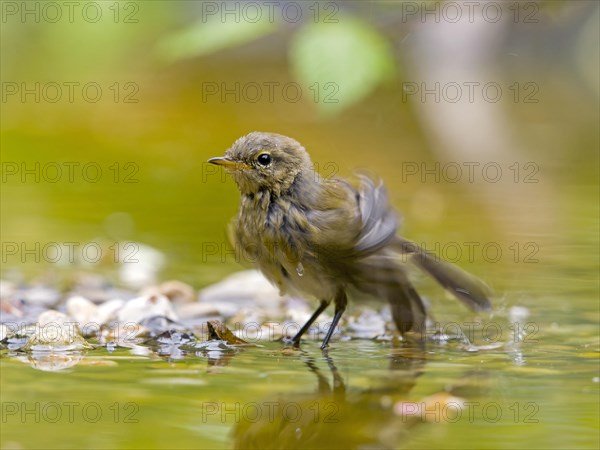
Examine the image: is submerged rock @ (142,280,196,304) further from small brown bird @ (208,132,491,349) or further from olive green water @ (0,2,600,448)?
small brown bird @ (208,132,491,349)

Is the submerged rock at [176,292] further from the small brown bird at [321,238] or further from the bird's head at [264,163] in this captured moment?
the bird's head at [264,163]

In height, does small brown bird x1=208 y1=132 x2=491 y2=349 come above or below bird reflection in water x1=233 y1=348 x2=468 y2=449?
above

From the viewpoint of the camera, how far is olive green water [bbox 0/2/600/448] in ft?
9.93

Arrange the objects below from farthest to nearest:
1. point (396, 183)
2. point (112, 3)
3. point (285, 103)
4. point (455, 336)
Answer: point (285, 103)
point (112, 3)
point (396, 183)
point (455, 336)

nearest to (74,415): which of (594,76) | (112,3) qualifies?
(112,3)

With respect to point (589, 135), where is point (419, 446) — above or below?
below

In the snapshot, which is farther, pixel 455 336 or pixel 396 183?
pixel 396 183

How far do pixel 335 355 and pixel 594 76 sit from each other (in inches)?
350

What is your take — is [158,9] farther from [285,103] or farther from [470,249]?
[470,249]

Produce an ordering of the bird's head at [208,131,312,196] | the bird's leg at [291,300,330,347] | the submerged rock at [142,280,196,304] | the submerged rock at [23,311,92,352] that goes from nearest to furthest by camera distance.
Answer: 1. the submerged rock at [23,311,92,352]
2. the bird's leg at [291,300,330,347]
3. the bird's head at [208,131,312,196]
4. the submerged rock at [142,280,196,304]

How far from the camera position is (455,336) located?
14.9ft

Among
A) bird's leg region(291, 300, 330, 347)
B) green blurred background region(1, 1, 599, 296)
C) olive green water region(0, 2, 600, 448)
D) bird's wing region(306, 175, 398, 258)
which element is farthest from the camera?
green blurred background region(1, 1, 599, 296)

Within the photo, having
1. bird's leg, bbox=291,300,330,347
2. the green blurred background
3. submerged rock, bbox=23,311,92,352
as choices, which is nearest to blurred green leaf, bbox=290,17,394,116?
the green blurred background

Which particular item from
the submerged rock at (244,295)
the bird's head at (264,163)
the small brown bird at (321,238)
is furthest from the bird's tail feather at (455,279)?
the submerged rock at (244,295)
